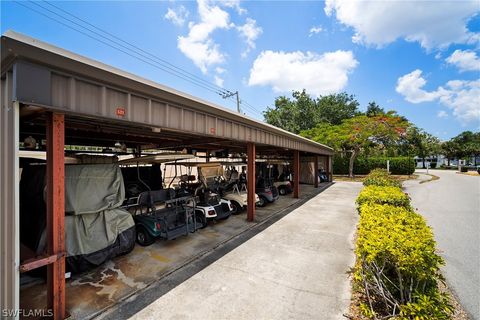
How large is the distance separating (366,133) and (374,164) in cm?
726

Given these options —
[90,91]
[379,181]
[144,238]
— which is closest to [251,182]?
[144,238]

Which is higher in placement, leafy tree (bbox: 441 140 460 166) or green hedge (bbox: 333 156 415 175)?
leafy tree (bbox: 441 140 460 166)

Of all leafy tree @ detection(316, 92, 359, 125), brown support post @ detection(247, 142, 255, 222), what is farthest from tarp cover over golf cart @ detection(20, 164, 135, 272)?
leafy tree @ detection(316, 92, 359, 125)

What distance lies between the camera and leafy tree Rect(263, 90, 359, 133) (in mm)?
32281

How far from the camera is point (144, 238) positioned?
5.36 m

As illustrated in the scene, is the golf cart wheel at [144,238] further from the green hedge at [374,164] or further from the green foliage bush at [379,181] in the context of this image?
the green hedge at [374,164]

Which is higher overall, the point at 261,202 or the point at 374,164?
the point at 374,164

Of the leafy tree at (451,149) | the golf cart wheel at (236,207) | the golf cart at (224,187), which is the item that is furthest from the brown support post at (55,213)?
A: the leafy tree at (451,149)

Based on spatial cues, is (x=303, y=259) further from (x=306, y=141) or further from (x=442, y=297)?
(x=306, y=141)

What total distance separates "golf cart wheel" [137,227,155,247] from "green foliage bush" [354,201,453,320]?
A: 14.0 ft

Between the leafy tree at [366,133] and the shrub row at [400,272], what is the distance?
20.4 meters

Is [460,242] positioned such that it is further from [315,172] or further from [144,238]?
[315,172]

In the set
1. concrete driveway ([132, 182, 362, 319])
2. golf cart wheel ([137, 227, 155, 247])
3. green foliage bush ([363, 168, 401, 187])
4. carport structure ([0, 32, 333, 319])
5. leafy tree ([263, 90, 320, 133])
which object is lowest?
concrete driveway ([132, 182, 362, 319])

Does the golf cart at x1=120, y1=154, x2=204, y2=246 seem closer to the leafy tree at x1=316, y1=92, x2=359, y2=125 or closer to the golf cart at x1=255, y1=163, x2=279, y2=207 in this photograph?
the golf cart at x1=255, y1=163, x2=279, y2=207
